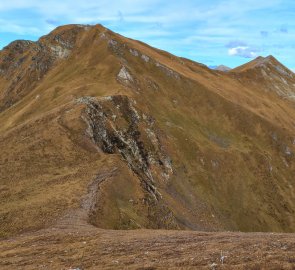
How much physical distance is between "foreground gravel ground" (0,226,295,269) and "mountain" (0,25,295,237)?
20.0ft

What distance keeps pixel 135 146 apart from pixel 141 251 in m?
53.3

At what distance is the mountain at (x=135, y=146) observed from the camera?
52281 millimetres

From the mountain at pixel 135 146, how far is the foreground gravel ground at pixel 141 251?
6084 millimetres

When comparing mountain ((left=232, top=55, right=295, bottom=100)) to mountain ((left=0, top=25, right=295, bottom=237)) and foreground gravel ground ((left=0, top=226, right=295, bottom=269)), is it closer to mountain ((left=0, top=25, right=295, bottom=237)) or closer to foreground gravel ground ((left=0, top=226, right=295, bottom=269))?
mountain ((left=0, top=25, right=295, bottom=237))

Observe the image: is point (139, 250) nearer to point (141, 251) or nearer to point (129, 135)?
point (141, 251)

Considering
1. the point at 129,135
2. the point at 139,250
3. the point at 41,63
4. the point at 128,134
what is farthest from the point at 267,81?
the point at 139,250

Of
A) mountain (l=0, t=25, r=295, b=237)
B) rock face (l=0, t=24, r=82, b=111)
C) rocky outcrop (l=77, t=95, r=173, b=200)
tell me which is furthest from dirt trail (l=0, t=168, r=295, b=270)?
rock face (l=0, t=24, r=82, b=111)

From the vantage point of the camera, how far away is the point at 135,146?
8362 centimetres

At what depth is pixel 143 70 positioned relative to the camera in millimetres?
118688

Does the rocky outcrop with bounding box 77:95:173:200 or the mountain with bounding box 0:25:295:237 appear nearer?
the mountain with bounding box 0:25:295:237

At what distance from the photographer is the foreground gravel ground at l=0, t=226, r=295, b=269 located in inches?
986

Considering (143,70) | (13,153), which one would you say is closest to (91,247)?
(13,153)

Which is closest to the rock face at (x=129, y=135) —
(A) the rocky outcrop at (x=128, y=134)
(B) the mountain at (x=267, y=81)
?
(A) the rocky outcrop at (x=128, y=134)

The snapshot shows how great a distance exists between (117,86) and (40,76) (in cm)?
6190
